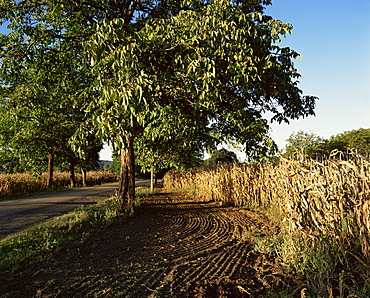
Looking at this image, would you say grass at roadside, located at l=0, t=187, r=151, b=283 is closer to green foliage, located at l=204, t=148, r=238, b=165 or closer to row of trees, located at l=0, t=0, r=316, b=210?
row of trees, located at l=0, t=0, r=316, b=210

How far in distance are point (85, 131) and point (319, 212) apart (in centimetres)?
462

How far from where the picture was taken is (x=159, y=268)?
164 inches

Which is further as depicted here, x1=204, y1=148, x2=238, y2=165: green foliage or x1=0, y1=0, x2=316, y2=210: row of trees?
x1=204, y1=148, x2=238, y2=165: green foliage

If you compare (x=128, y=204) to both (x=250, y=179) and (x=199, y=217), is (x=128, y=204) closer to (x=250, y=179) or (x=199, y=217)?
(x=199, y=217)

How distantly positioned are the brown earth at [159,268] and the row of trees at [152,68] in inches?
78.6

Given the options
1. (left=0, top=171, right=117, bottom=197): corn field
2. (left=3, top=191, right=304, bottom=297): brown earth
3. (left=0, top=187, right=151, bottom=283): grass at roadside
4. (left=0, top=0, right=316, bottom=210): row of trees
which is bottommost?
(left=3, top=191, right=304, bottom=297): brown earth

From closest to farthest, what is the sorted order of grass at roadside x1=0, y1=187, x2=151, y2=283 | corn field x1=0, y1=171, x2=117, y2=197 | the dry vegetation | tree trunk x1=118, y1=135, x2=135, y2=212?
the dry vegetation → grass at roadside x1=0, y1=187, x2=151, y2=283 → tree trunk x1=118, y1=135, x2=135, y2=212 → corn field x1=0, y1=171, x2=117, y2=197

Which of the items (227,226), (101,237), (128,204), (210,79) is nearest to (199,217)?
(227,226)

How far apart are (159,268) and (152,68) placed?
14.1 feet

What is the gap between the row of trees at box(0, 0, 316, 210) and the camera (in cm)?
459

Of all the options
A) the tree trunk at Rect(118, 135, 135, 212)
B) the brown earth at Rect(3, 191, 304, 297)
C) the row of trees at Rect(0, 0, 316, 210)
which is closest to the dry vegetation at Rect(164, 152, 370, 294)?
the brown earth at Rect(3, 191, 304, 297)

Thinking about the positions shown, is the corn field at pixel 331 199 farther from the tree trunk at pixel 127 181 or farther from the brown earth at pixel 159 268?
the tree trunk at pixel 127 181

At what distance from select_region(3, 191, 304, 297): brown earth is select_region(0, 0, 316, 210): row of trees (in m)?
2.00

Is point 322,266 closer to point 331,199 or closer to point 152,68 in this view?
point 331,199
